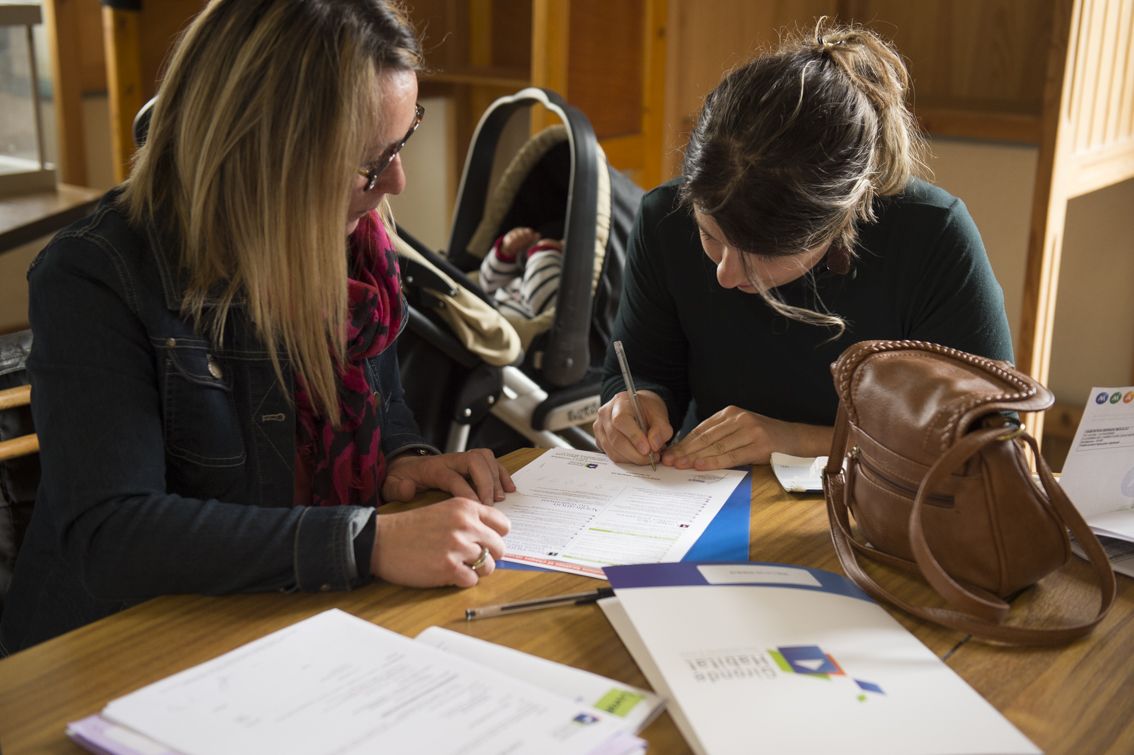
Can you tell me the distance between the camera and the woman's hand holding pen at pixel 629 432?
1.38 m

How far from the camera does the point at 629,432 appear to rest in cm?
139

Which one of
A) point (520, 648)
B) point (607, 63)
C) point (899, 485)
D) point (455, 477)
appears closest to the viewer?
point (520, 648)

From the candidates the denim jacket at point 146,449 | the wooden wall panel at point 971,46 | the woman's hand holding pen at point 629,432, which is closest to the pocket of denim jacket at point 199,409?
the denim jacket at point 146,449

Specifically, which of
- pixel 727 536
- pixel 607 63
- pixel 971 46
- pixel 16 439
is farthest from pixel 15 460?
pixel 971 46

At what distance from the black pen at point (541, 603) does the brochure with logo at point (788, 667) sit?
19 mm

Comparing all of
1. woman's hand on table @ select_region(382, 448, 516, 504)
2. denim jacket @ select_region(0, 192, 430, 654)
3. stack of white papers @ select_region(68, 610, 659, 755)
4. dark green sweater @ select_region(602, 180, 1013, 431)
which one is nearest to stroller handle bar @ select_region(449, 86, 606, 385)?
dark green sweater @ select_region(602, 180, 1013, 431)

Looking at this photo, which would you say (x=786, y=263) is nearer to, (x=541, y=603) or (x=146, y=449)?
(x=541, y=603)

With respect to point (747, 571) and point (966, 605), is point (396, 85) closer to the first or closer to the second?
point (747, 571)

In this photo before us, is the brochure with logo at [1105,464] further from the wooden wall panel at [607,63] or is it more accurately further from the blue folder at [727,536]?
the wooden wall panel at [607,63]

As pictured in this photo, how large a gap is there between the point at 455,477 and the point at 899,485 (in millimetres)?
505

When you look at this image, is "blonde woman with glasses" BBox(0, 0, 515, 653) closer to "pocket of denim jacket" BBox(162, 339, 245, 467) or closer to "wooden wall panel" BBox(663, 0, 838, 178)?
"pocket of denim jacket" BBox(162, 339, 245, 467)

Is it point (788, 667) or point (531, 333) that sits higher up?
point (788, 667)

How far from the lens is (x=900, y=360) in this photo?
1.10 m

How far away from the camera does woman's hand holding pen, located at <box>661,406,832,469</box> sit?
1376mm
